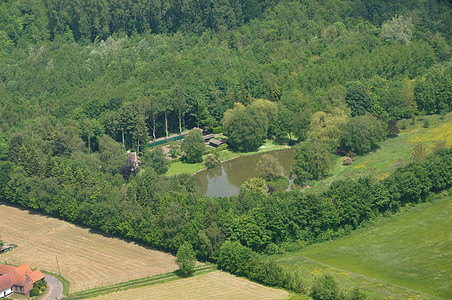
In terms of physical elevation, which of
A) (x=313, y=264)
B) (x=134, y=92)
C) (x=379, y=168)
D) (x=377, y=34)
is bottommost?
(x=313, y=264)

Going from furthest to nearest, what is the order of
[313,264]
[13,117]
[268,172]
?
[13,117], [268,172], [313,264]

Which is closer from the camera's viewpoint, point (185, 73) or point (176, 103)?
point (176, 103)

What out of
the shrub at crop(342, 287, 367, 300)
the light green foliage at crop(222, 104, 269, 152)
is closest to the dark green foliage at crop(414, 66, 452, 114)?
the light green foliage at crop(222, 104, 269, 152)

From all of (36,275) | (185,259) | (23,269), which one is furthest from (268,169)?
(23,269)

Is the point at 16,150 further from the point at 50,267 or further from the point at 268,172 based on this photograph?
the point at 268,172

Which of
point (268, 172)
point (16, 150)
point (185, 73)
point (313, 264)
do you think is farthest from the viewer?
point (185, 73)

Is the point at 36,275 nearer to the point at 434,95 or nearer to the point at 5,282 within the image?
the point at 5,282

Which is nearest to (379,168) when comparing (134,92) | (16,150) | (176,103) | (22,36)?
(176,103)
